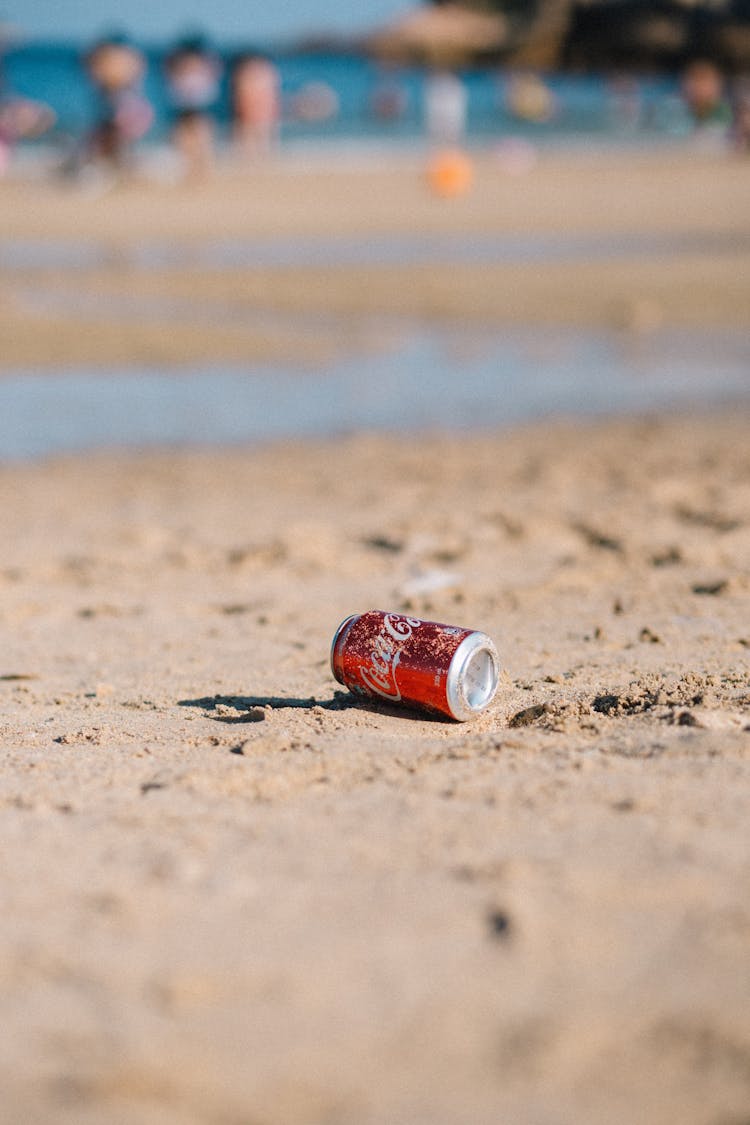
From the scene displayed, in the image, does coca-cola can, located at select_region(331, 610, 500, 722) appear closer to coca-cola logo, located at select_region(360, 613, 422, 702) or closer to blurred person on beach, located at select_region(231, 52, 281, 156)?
coca-cola logo, located at select_region(360, 613, 422, 702)

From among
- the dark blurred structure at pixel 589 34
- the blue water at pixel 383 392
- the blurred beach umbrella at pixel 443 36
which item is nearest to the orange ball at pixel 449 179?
the blue water at pixel 383 392

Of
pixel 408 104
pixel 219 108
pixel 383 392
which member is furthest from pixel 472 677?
pixel 408 104

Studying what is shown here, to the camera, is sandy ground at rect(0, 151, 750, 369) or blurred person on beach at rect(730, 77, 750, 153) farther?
blurred person on beach at rect(730, 77, 750, 153)

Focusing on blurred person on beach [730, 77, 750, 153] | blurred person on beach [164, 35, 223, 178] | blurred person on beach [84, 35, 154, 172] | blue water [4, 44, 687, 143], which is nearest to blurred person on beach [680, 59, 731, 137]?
blue water [4, 44, 687, 143]

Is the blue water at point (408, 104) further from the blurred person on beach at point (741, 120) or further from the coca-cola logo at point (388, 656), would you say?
the coca-cola logo at point (388, 656)

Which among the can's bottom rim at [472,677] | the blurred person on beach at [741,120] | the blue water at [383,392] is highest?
the blurred person on beach at [741,120]

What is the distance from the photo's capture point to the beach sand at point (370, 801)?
184cm

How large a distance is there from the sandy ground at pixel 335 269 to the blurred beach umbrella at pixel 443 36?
4348cm

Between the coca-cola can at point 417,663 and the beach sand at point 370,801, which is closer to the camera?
the beach sand at point 370,801

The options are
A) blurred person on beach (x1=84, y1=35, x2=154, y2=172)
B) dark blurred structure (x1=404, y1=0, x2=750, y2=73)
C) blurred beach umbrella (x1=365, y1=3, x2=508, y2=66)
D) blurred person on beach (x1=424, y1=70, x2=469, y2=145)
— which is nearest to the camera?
blurred person on beach (x1=84, y1=35, x2=154, y2=172)

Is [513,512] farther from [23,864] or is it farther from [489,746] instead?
[23,864]

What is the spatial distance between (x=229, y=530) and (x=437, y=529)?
33.2 inches

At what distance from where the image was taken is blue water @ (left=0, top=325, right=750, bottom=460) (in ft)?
24.1

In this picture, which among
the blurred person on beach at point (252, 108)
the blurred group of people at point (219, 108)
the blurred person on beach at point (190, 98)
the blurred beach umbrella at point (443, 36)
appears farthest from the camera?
the blurred beach umbrella at point (443, 36)
